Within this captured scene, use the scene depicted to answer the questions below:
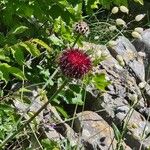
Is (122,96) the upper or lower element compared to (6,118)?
lower

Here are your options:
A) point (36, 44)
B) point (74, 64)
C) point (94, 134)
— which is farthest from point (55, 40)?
point (74, 64)

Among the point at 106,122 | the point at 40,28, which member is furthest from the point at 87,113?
the point at 40,28

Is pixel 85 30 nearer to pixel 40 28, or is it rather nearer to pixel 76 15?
pixel 76 15

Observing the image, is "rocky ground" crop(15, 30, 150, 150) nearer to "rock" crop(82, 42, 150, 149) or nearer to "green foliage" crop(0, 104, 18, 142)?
"rock" crop(82, 42, 150, 149)

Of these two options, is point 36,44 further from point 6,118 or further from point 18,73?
point 6,118

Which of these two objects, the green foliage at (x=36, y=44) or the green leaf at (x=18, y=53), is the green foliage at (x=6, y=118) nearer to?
the green foliage at (x=36, y=44)

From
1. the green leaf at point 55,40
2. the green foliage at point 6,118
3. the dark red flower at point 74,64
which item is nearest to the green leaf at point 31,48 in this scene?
the green foliage at point 6,118
